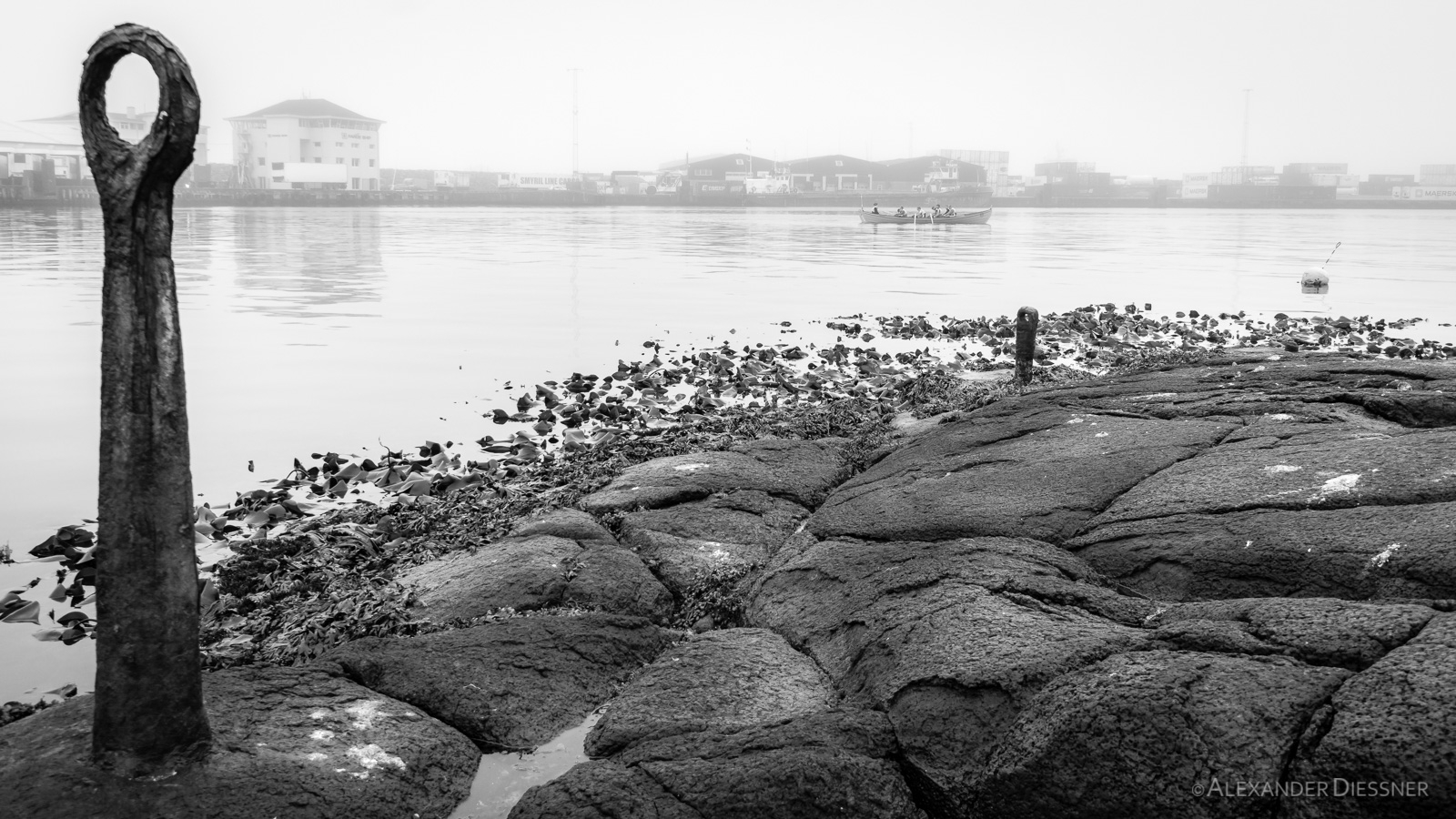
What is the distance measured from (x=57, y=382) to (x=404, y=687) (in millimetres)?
13548

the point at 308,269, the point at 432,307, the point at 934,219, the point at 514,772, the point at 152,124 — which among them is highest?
the point at 934,219

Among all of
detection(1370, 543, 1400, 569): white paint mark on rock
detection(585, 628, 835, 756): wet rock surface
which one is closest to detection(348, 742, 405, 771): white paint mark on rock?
detection(585, 628, 835, 756): wet rock surface

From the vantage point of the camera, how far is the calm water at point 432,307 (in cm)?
1215

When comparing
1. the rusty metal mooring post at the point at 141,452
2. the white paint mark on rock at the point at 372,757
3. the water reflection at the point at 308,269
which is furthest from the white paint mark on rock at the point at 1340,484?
the water reflection at the point at 308,269

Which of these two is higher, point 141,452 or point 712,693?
point 141,452

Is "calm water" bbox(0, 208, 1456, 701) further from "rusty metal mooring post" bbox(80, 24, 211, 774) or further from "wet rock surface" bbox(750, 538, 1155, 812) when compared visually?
"wet rock surface" bbox(750, 538, 1155, 812)

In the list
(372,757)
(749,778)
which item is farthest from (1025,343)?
(372,757)

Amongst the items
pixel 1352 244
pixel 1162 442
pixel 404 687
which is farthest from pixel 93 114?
pixel 1352 244

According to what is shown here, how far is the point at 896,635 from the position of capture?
483 cm

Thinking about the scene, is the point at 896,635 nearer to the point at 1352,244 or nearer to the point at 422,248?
the point at 422,248

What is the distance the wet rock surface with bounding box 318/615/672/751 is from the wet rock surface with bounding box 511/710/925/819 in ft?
2.34

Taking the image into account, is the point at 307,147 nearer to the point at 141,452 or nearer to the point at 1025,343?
the point at 1025,343

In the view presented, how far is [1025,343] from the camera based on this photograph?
44.0 ft

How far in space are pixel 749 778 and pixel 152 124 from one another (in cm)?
308
